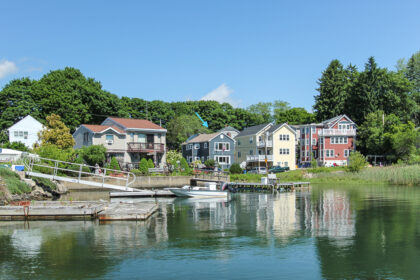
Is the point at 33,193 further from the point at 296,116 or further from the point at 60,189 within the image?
the point at 296,116

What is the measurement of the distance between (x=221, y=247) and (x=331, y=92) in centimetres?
8581

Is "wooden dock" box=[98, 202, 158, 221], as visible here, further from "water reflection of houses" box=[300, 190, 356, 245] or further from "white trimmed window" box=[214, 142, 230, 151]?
"white trimmed window" box=[214, 142, 230, 151]

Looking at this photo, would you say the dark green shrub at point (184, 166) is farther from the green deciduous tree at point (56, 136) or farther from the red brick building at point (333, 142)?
the red brick building at point (333, 142)

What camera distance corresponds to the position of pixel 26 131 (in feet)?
219

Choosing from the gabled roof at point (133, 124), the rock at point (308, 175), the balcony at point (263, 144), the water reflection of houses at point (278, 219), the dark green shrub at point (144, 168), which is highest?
→ the gabled roof at point (133, 124)

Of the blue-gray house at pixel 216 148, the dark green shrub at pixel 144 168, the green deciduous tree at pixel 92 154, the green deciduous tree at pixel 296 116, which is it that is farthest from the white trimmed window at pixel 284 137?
the green deciduous tree at pixel 92 154

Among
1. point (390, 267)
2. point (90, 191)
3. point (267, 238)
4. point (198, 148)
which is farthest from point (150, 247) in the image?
point (198, 148)

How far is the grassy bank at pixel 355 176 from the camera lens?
5638 centimetres

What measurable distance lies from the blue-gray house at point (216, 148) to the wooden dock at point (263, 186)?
75.9 feet

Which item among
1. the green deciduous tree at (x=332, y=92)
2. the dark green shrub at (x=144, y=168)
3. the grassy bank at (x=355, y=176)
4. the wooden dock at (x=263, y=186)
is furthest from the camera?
the green deciduous tree at (x=332, y=92)

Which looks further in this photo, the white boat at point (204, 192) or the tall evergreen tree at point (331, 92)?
the tall evergreen tree at point (331, 92)

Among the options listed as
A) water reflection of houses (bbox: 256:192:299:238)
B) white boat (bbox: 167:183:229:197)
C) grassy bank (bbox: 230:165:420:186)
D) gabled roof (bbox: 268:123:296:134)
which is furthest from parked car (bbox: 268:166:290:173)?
water reflection of houses (bbox: 256:192:299:238)

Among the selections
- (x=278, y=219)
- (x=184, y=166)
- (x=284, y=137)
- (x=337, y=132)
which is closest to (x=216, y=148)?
(x=284, y=137)

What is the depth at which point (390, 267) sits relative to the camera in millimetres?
14992
